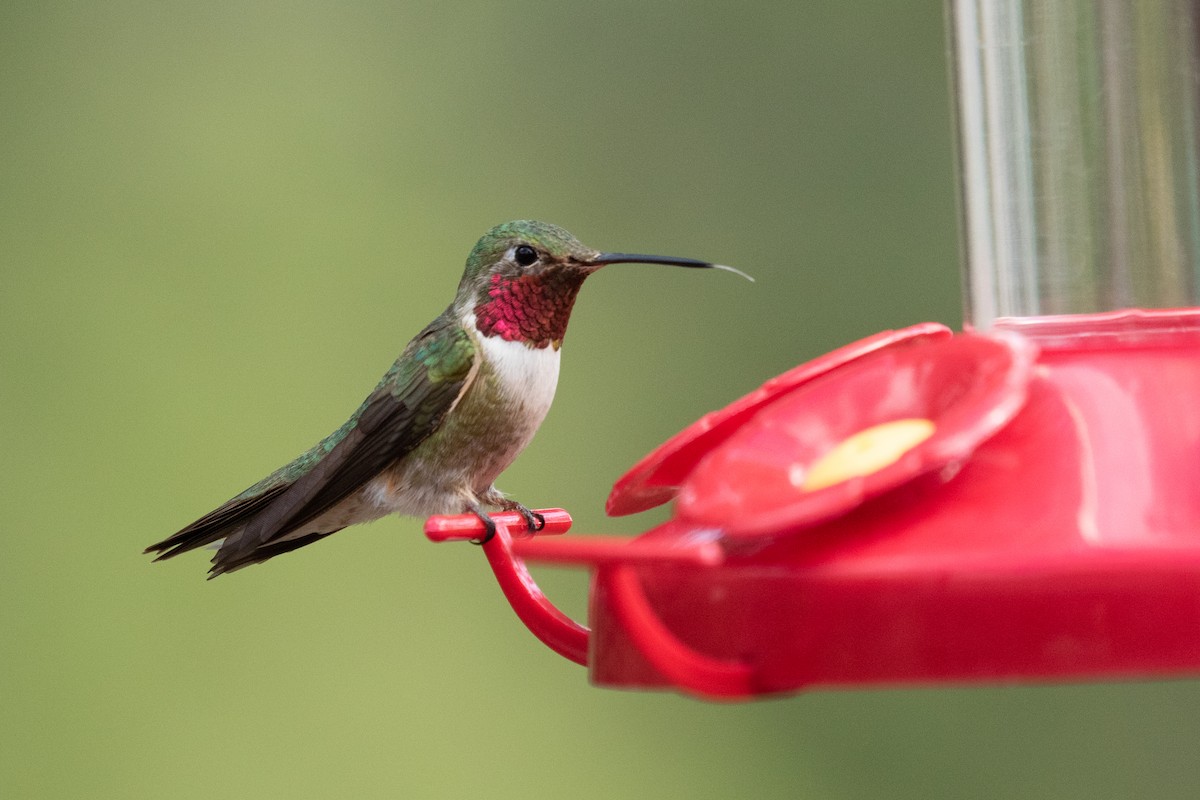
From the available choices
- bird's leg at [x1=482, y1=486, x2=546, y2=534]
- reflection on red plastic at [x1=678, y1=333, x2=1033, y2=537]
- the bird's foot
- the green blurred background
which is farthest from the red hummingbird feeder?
the green blurred background

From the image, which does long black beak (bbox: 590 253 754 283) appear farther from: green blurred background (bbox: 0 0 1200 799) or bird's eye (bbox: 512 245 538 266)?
green blurred background (bbox: 0 0 1200 799)

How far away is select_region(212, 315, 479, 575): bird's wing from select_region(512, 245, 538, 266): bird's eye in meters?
0.17

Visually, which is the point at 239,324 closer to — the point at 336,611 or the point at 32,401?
the point at 32,401

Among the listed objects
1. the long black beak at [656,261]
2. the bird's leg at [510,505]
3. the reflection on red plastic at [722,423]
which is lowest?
the bird's leg at [510,505]

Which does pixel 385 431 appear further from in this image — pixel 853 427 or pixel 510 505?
pixel 853 427

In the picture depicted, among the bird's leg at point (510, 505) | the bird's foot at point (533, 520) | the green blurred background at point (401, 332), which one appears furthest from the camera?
the green blurred background at point (401, 332)

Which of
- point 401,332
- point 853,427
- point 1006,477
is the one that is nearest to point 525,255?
point 853,427

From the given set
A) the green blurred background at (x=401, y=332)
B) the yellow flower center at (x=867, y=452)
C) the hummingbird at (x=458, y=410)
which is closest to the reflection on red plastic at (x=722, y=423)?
the yellow flower center at (x=867, y=452)

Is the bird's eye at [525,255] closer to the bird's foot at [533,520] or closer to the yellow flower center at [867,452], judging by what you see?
the bird's foot at [533,520]

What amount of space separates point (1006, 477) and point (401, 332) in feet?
13.8

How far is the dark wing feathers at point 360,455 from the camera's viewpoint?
279cm

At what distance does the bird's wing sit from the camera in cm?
280

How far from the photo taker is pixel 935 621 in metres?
1.19

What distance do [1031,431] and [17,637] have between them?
4161 millimetres
